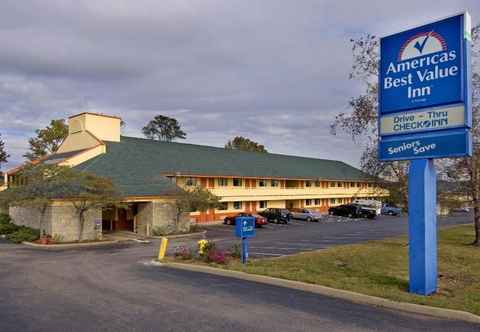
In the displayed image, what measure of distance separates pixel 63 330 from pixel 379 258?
12479 millimetres

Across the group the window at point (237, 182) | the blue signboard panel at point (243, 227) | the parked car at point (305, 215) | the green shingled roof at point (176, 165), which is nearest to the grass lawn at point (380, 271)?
the blue signboard panel at point (243, 227)

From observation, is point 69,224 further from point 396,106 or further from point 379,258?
point 396,106

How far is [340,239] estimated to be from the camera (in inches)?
1028

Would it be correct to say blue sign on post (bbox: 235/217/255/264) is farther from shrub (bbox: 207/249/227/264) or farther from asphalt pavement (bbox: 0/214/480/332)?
asphalt pavement (bbox: 0/214/480/332)

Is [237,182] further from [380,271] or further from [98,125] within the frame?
[380,271]

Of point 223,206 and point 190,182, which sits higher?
point 190,182

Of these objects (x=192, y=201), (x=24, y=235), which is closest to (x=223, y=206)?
(x=192, y=201)

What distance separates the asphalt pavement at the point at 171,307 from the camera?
819 centimetres

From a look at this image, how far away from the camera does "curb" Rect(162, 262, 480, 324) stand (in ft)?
28.5

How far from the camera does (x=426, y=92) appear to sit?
11.2 metres

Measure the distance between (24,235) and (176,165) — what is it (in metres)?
15.2

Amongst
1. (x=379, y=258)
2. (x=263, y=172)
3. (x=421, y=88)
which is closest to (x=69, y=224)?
(x=379, y=258)

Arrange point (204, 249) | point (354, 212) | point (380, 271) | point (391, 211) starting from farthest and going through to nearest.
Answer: point (391, 211) → point (354, 212) → point (204, 249) → point (380, 271)

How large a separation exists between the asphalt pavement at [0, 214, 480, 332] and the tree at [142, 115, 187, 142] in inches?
3305
